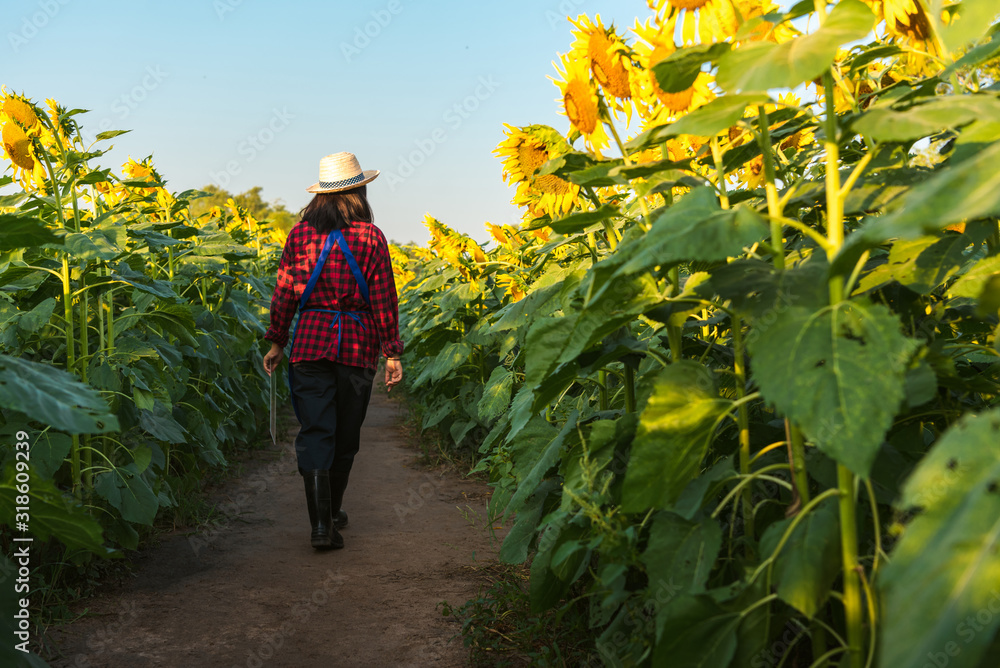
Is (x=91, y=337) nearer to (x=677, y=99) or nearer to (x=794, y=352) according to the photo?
(x=677, y=99)

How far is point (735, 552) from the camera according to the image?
1.97m

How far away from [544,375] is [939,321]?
92 cm

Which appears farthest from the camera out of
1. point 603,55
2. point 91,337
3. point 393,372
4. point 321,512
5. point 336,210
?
point 393,372

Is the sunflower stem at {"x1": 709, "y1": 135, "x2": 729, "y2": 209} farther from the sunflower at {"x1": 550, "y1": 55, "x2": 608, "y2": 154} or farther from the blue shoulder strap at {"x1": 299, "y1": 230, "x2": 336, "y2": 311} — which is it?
the blue shoulder strap at {"x1": 299, "y1": 230, "x2": 336, "y2": 311}

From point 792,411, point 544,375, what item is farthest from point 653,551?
point 792,411

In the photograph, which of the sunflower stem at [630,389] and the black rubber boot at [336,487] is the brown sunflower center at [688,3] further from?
the black rubber boot at [336,487]

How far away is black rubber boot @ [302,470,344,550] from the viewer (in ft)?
13.6

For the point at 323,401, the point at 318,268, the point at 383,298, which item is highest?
the point at 318,268

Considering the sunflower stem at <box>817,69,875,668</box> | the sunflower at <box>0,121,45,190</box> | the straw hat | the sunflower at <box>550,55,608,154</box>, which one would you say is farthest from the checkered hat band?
the sunflower stem at <box>817,69,875,668</box>

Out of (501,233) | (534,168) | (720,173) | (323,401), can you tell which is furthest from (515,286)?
(720,173)

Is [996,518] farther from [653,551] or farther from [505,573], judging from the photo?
[505,573]

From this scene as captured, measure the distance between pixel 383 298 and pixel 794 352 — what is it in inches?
132

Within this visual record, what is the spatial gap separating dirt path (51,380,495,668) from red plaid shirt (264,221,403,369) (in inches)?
38.8

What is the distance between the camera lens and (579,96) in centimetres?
215
